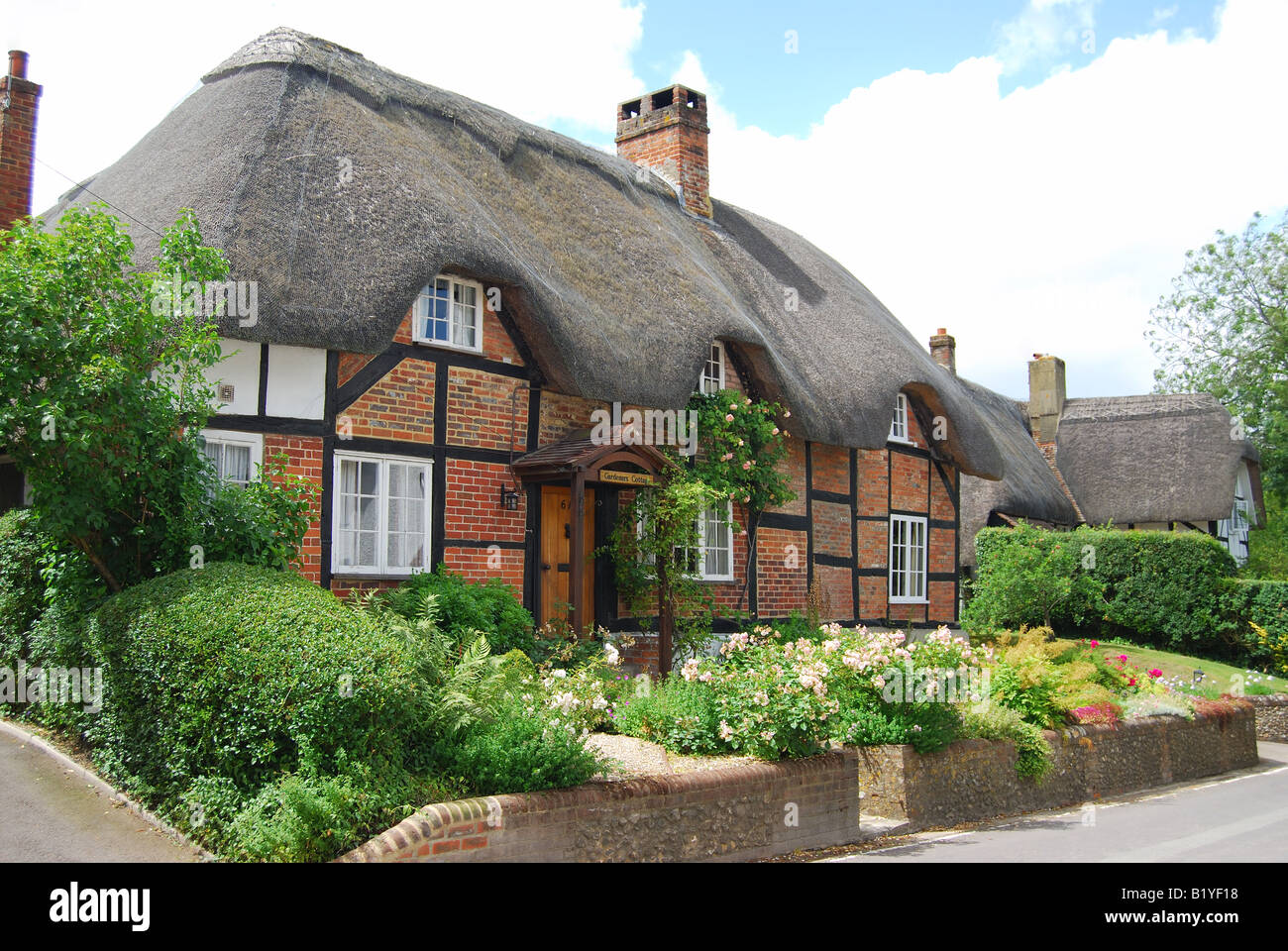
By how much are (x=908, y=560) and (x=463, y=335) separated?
31.3 feet

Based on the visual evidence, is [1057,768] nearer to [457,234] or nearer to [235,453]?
[457,234]

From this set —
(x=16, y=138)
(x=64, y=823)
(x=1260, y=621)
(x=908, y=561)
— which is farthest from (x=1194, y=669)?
(x=16, y=138)

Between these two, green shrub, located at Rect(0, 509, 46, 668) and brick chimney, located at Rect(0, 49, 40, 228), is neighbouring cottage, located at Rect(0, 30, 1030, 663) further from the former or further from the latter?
green shrub, located at Rect(0, 509, 46, 668)

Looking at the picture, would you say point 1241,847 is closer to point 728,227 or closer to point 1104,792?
point 1104,792

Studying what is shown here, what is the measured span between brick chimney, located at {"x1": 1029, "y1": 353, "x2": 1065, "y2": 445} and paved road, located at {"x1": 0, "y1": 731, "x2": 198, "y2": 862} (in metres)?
28.2

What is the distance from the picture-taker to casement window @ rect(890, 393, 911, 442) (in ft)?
58.3

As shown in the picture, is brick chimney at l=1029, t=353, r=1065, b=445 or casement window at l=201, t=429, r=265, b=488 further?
brick chimney at l=1029, t=353, r=1065, b=445

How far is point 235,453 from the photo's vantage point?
9.55 m

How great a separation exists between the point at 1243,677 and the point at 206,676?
17403 mm

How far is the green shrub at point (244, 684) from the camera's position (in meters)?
6.02

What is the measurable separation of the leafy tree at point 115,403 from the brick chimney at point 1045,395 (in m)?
26.5

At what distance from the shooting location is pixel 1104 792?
39.0ft

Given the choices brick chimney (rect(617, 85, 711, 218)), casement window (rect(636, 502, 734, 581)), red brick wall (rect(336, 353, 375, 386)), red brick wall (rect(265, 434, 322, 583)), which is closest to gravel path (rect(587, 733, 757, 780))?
red brick wall (rect(265, 434, 322, 583))
